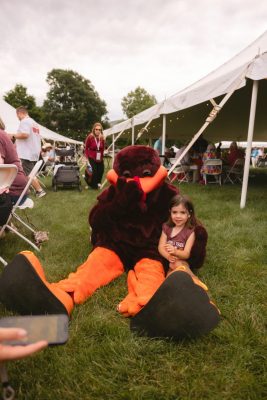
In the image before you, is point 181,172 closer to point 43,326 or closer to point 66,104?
point 43,326

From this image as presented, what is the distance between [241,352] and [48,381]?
1111 millimetres

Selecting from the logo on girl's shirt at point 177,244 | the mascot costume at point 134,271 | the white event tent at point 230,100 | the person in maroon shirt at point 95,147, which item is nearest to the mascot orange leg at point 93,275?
the mascot costume at point 134,271

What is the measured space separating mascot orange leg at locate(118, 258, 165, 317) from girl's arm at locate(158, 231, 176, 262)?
11 cm

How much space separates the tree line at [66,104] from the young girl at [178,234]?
50202 millimetres

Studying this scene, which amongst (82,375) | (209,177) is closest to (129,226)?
(82,375)

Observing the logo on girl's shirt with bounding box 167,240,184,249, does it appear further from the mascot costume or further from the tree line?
the tree line

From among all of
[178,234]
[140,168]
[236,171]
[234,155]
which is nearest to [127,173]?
[140,168]

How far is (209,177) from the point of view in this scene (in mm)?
10023

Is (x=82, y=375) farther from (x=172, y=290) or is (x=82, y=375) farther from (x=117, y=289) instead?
(x=117, y=289)

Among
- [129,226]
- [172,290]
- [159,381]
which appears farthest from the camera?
[129,226]

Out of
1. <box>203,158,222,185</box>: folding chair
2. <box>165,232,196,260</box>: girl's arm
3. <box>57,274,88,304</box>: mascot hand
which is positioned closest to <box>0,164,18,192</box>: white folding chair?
<box>57,274,88,304</box>: mascot hand

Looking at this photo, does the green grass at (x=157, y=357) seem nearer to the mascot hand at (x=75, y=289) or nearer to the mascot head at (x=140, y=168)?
the mascot hand at (x=75, y=289)

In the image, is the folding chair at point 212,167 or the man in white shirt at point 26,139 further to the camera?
the folding chair at point 212,167

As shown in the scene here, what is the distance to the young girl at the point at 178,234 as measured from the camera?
2.59m
